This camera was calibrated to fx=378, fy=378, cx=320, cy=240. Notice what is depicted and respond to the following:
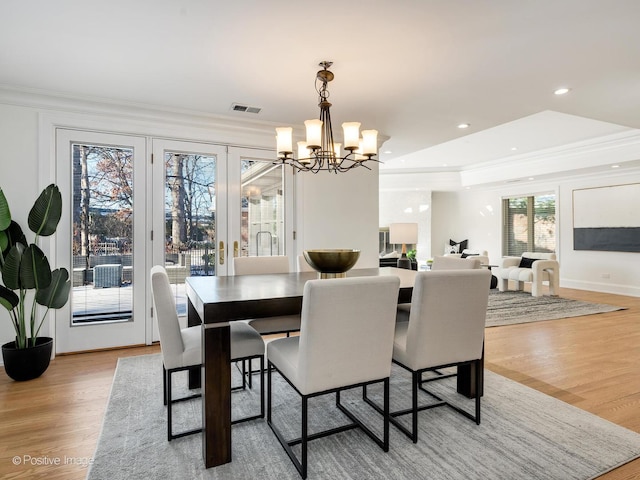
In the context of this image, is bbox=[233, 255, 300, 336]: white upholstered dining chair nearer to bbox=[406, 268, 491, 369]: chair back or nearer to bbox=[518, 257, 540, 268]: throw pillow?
bbox=[406, 268, 491, 369]: chair back

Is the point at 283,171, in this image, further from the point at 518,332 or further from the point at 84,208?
the point at 518,332

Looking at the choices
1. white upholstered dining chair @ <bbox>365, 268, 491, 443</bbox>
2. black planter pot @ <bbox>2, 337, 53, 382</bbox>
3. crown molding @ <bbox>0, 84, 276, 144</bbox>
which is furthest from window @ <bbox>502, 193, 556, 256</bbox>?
black planter pot @ <bbox>2, 337, 53, 382</bbox>

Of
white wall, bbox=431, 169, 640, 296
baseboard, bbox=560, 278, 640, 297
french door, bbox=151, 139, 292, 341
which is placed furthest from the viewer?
white wall, bbox=431, 169, 640, 296

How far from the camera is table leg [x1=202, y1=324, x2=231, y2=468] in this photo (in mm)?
1824

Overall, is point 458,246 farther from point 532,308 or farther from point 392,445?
point 392,445

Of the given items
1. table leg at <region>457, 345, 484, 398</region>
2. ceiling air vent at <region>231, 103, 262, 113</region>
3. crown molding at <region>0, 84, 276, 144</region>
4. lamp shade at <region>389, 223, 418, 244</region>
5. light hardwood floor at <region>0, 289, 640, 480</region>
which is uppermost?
ceiling air vent at <region>231, 103, 262, 113</region>

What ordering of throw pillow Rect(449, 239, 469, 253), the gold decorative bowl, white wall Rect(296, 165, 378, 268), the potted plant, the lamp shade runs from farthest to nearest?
1. throw pillow Rect(449, 239, 469, 253)
2. the lamp shade
3. white wall Rect(296, 165, 378, 268)
4. the potted plant
5. the gold decorative bowl

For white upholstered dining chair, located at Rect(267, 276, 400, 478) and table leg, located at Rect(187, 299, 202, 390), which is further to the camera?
table leg, located at Rect(187, 299, 202, 390)

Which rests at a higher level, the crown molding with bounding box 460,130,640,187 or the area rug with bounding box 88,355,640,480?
the crown molding with bounding box 460,130,640,187

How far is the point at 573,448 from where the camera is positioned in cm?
196

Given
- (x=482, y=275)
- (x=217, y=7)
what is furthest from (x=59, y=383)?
(x=482, y=275)

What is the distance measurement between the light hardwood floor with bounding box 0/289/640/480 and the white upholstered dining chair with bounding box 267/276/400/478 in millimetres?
1119

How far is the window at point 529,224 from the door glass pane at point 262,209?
21.9ft

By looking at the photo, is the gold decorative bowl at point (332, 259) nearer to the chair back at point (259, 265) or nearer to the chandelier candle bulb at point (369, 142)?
the chandelier candle bulb at point (369, 142)
